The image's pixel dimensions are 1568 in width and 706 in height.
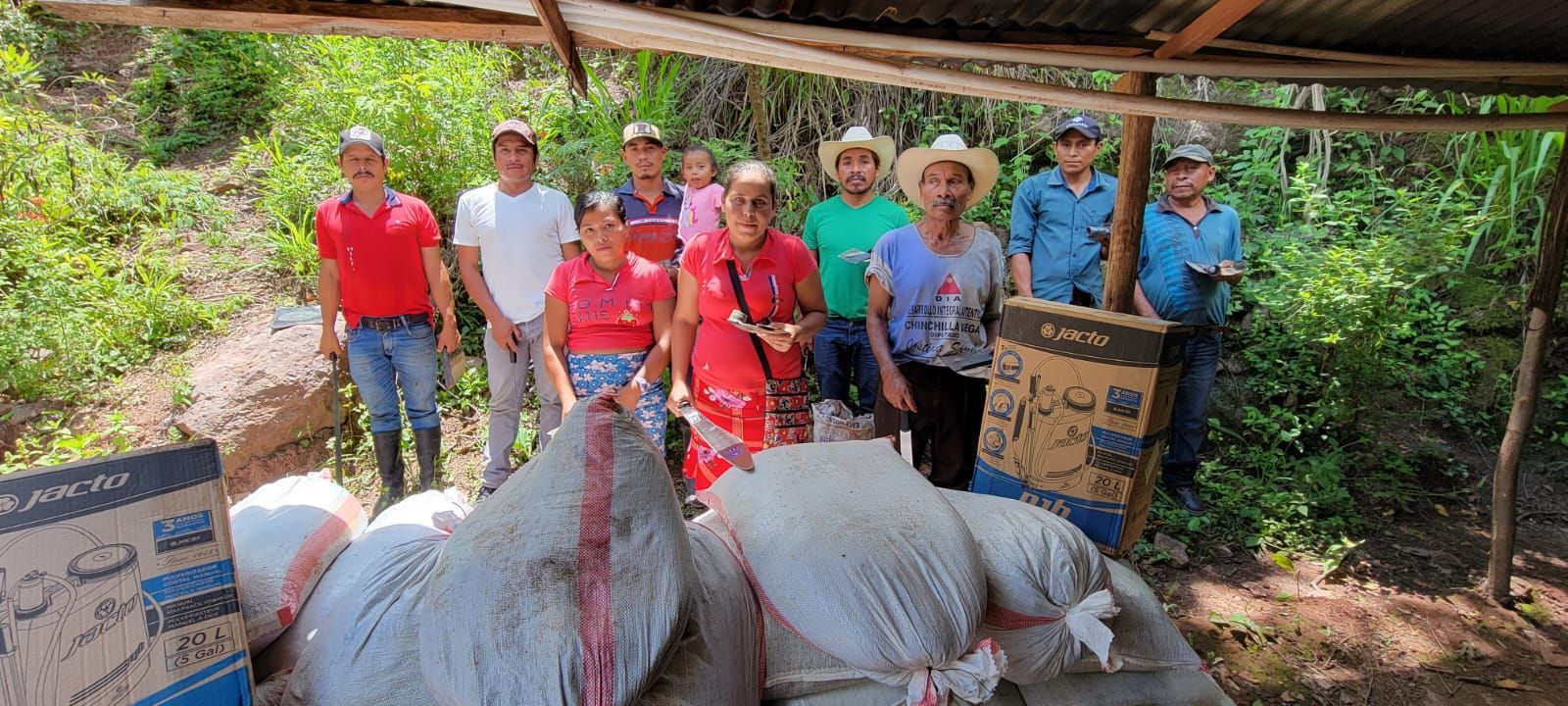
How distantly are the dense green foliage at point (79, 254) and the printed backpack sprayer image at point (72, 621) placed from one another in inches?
184

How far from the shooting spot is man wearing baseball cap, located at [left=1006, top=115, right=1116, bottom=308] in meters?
3.59

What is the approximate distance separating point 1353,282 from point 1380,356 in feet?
1.74

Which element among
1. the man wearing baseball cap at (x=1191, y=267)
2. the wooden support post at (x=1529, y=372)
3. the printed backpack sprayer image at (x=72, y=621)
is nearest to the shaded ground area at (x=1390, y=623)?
the wooden support post at (x=1529, y=372)

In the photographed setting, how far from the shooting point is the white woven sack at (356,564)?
5.01ft

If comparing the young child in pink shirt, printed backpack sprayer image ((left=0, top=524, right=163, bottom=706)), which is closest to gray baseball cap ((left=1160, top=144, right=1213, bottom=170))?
the young child in pink shirt

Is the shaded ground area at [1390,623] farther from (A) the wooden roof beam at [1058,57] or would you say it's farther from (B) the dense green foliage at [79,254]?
(B) the dense green foliage at [79,254]

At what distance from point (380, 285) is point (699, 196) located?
5.17ft

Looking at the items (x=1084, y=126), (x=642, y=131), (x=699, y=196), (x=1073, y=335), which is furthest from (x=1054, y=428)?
(x=642, y=131)

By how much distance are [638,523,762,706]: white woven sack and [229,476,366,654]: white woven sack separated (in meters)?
0.84

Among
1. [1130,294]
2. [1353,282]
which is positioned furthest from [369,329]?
[1353,282]

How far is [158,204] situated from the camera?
5785 millimetres

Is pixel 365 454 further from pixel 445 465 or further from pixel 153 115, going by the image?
pixel 153 115

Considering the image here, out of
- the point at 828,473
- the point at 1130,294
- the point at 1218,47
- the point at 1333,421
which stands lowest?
the point at 1333,421

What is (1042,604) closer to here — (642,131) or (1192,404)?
(1192,404)
